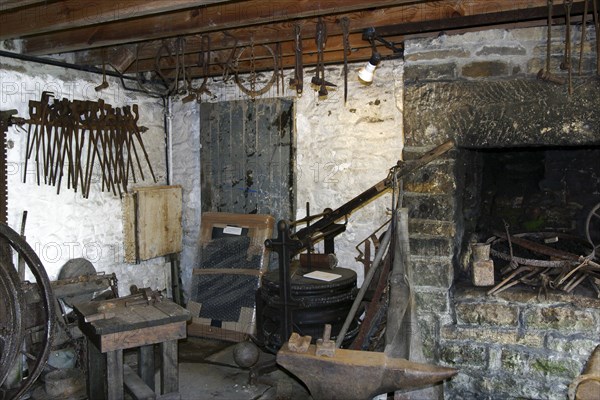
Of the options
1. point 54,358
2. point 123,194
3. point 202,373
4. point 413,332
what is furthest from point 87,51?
point 413,332

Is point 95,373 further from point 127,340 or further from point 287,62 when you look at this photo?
point 287,62

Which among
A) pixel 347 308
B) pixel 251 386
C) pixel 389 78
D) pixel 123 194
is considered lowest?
pixel 251 386

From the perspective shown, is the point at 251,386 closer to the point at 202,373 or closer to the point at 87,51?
the point at 202,373

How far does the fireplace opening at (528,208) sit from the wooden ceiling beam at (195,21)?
1.43 metres

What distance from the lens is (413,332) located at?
276 cm

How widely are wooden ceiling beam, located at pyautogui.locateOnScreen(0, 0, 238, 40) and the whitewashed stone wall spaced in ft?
6.41

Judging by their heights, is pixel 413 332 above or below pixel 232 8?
below

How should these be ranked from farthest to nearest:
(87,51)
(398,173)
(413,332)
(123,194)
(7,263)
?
(123,194)
(87,51)
(7,263)
(398,173)
(413,332)

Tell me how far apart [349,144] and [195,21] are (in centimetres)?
207

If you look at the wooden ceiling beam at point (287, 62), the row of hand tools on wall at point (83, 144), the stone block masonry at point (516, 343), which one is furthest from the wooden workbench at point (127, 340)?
the wooden ceiling beam at point (287, 62)

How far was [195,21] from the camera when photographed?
3719mm

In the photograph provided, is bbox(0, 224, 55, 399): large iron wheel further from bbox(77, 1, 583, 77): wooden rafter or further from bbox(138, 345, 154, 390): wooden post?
bbox(77, 1, 583, 77): wooden rafter

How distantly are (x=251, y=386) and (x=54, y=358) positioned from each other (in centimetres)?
165

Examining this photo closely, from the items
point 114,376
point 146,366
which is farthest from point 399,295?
point 146,366
